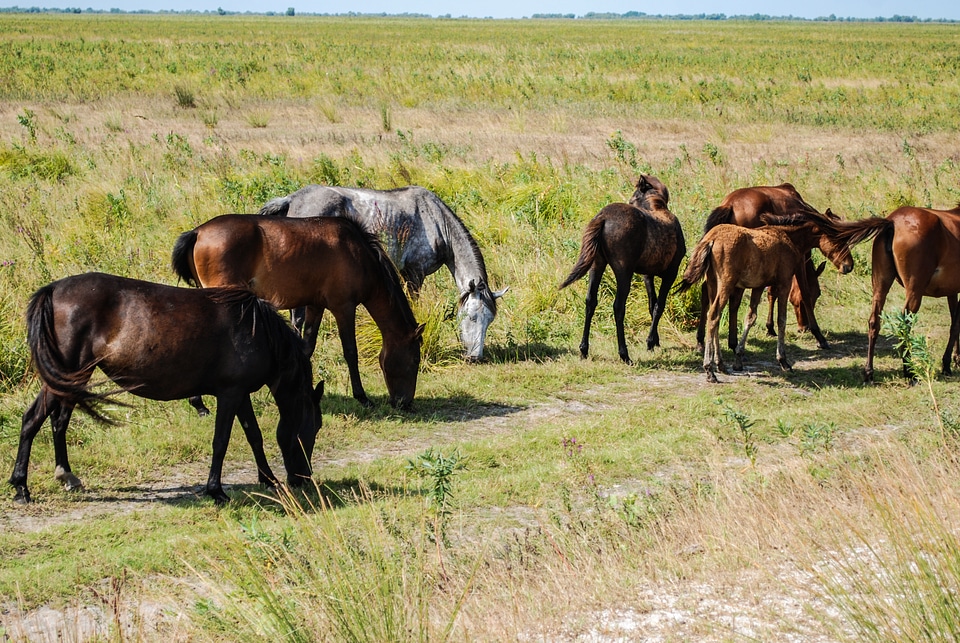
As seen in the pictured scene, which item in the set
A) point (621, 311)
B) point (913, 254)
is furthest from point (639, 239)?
point (913, 254)

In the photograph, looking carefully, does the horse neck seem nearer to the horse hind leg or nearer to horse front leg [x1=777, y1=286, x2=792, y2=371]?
horse front leg [x1=777, y1=286, x2=792, y2=371]

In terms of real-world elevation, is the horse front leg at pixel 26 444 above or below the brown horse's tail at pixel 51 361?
below

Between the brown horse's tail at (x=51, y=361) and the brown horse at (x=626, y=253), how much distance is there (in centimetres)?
529

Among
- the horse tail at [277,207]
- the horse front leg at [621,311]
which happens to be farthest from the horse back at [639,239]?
the horse tail at [277,207]

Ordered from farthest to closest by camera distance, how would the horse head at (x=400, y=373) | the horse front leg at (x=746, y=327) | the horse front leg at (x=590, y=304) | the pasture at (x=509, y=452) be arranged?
the horse front leg at (x=590, y=304)
the horse front leg at (x=746, y=327)
the horse head at (x=400, y=373)
the pasture at (x=509, y=452)

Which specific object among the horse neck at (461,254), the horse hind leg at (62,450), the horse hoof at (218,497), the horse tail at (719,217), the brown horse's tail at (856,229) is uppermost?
the brown horse's tail at (856,229)

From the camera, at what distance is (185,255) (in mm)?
8391

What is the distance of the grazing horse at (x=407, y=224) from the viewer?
10172 millimetres

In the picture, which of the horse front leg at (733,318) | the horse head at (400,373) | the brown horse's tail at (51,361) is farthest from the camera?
the horse front leg at (733,318)

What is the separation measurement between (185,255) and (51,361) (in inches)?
101

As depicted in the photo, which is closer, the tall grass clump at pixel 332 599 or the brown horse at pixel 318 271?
the tall grass clump at pixel 332 599

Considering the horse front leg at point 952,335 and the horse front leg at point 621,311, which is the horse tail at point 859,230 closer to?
the horse front leg at point 952,335

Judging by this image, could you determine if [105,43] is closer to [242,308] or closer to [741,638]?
[242,308]

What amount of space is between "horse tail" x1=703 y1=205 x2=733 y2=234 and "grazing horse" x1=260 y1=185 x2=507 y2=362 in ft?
9.48
